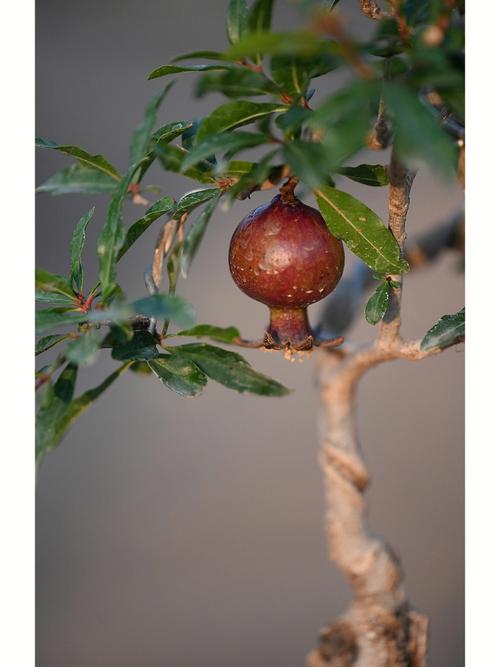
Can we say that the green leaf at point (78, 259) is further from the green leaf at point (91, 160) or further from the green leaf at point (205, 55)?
the green leaf at point (205, 55)

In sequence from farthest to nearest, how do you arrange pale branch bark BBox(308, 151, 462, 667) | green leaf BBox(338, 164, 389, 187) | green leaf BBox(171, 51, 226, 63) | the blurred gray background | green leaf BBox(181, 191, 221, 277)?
the blurred gray background, pale branch bark BBox(308, 151, 462, 667), green leaf BBox(338, 164, 389, 187), green leaf BBox(181, 191, 221, 277), green leaf BBox(171, 51, 226, 63)

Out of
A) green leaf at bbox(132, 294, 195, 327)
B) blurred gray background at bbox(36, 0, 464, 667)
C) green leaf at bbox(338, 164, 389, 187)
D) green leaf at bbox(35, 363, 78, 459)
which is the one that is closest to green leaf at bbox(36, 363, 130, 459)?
green leaf at bbox(35, 363, 78, 459)

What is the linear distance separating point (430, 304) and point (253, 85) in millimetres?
1253

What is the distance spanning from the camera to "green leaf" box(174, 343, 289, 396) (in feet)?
2.07

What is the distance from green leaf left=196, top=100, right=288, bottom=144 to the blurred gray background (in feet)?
3.58

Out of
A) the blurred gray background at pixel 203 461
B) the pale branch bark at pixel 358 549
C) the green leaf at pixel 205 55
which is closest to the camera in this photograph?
the green leaf at pixel 205 55

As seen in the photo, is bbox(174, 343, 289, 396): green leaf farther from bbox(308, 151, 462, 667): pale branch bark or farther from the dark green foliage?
bbox(308, 151, 462, 667): pale branch bark

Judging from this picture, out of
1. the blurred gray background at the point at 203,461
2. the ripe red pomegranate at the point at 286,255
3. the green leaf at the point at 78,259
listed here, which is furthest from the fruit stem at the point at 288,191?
the blurred gray background at the point at 203,461

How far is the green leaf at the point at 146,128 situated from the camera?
0.59 m

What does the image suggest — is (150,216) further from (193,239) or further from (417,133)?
(417,133)

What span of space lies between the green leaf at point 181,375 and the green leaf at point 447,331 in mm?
260

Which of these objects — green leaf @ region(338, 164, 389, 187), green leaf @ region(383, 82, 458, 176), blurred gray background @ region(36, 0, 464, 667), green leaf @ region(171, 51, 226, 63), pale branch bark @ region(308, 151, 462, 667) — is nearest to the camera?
green leaf @ region(383, 82, 458, 176)

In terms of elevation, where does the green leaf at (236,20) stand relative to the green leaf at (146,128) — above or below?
above

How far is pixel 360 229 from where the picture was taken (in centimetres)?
68
